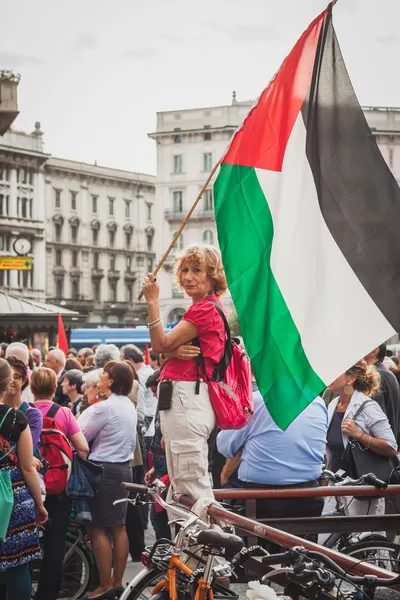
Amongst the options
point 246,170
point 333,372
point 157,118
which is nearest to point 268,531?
point 333,372

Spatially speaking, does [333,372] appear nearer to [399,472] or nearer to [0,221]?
[399,472]

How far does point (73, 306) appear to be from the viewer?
90688mm

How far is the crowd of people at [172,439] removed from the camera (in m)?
4.59

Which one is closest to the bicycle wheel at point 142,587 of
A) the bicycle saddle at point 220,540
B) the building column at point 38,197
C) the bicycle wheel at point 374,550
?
the bicycle saddle at point 220,540

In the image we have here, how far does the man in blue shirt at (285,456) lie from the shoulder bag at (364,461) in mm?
727

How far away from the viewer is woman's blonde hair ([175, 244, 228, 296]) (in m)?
4.86

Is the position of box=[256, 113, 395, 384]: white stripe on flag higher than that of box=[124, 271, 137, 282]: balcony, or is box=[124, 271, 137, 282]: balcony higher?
box=[256, 113, 395, 384]: white stripe on flag

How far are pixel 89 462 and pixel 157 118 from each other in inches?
2792

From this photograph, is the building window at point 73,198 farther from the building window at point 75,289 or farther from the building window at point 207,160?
the building window at point 207,160

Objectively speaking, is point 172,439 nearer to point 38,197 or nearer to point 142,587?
point 142,587

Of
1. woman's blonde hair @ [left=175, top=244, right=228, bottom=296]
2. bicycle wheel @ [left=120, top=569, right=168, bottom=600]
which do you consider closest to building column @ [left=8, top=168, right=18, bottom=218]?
woman's blonde hair @ [left=175, top=244, right=228, bottom=296]

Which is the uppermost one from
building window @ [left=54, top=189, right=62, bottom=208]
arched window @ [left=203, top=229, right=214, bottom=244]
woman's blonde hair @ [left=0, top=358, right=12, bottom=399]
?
building window @ [left=54, top=189, right=62, bottom=208]

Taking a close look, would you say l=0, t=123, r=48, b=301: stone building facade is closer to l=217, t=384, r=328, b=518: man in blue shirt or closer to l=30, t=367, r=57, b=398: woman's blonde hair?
l=30, t=367, r=57, b=398: woman's blonde hair

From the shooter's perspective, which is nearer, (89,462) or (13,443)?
(13,443)
